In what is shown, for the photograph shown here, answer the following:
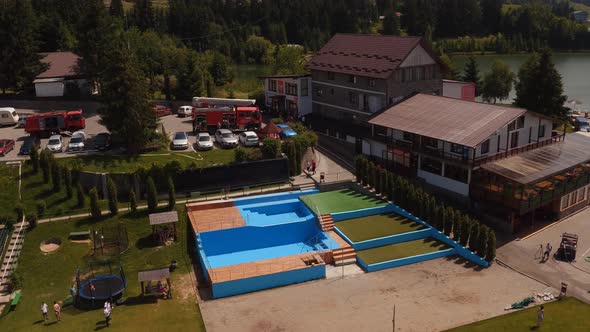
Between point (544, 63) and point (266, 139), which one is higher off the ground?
point (544, 63)

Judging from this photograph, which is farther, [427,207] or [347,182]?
[347,182]

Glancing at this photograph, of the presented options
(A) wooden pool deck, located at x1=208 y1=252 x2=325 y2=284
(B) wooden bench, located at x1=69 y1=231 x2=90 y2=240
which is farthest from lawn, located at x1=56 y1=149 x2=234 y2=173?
(A) wooden pool deck, located at x1=208 y1=252 x2=325 y2=284

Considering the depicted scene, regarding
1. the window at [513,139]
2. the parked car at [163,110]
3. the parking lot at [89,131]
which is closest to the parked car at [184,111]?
the parking lot at [89,131]

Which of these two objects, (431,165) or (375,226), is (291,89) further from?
(375,226)

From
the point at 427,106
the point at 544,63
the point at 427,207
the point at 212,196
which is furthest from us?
the point at 544,63

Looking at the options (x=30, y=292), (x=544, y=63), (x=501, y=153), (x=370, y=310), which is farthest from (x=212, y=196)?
(x=544, y=63)

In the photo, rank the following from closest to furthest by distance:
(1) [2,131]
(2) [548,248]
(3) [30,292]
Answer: (3) [30,292]
(2) [548,248]
(1) [2,131]

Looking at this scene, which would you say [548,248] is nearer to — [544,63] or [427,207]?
[427,207]

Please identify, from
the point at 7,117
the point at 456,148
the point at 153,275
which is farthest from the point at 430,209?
the point at 7,117
